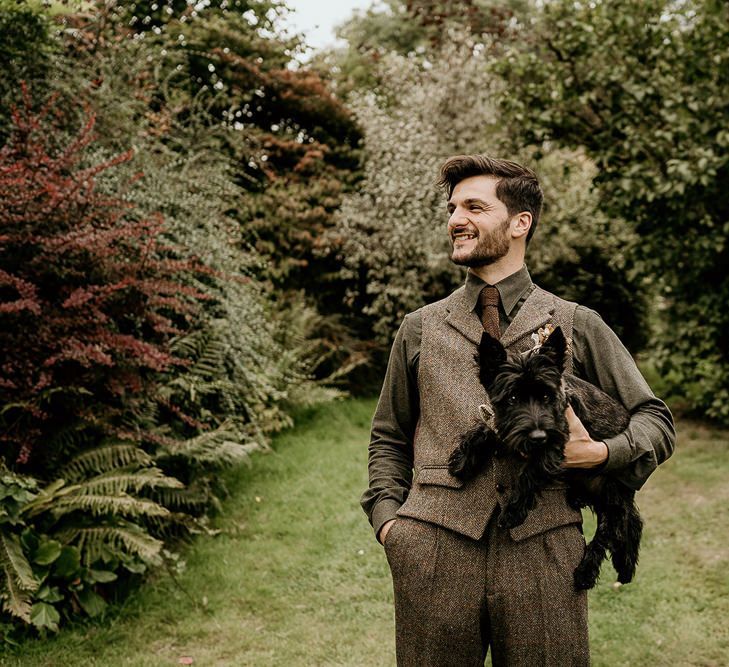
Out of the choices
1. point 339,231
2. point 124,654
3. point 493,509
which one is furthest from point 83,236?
point 339,231

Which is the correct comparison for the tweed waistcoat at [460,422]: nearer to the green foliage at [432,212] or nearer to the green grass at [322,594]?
the green grass at [322,594]

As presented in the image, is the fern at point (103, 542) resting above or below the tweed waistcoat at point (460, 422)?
below

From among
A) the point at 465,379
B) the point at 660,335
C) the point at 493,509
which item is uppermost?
the point at 660,335

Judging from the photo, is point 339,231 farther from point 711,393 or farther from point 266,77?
point 711,393

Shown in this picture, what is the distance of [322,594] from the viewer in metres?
5.74

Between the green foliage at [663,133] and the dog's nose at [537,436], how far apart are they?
6596 millimetres

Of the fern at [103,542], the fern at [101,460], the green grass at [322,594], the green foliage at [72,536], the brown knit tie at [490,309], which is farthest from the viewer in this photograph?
the fern at [101,460]

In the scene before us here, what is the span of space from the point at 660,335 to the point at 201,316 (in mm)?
6388

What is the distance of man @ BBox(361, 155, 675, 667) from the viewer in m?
2.26

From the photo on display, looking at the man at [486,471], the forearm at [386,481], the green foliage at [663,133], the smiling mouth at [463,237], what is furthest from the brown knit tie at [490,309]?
the green foliage at [663,133]

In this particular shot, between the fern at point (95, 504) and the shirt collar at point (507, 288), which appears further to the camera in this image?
the fern at point (95, 504)

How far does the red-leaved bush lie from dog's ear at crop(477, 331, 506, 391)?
131 inches

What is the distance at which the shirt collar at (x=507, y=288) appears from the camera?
99.7 inches

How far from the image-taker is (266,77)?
474 inches
